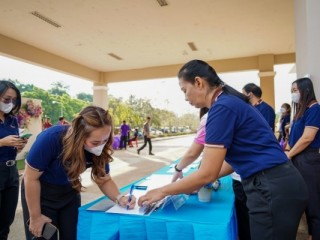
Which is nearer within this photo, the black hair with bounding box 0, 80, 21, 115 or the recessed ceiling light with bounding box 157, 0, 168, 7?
the black hair with bounding box 0, 80, 21, 115

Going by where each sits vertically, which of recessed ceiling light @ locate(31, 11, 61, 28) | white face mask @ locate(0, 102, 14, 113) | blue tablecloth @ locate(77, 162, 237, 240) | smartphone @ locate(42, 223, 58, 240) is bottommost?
smartphone @ locate(42, 223, 58, 240)

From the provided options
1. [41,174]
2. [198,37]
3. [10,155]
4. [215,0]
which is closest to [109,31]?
[198,37]

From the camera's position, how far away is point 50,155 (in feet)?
3.83

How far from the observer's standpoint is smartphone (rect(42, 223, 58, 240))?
1.22 metres

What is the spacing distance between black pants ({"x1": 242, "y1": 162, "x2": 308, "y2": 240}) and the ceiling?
403 centimetres

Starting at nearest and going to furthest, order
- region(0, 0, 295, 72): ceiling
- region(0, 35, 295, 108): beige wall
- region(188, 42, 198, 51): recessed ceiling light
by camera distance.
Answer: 1. region(0, 0, 295, 72): ceiling
2. region(0, 35, 295, 108): beige wall
3. region(188, 42, 198, 51): recessed ceiling light

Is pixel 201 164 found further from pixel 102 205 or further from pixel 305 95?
pixel 305 95

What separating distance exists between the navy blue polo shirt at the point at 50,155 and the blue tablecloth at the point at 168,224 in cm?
21

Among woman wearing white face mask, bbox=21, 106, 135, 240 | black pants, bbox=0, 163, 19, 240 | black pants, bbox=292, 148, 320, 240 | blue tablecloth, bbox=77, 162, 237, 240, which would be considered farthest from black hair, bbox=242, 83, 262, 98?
black pants, bbox=0, 163, 19, 240

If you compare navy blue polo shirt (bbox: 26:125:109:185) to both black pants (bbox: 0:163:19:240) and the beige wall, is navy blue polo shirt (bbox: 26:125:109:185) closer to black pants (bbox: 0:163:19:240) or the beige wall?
black pants (bbox: 0:163:19:240)

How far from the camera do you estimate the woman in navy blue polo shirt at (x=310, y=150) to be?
1.94 m

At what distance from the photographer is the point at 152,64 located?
8.85 metres

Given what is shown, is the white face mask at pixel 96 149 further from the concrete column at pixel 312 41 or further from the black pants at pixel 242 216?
the concrete column at pixel 312 41

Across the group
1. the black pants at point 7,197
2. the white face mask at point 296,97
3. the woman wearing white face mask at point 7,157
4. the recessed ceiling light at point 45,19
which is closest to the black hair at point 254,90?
the white face mask at point 296,97
